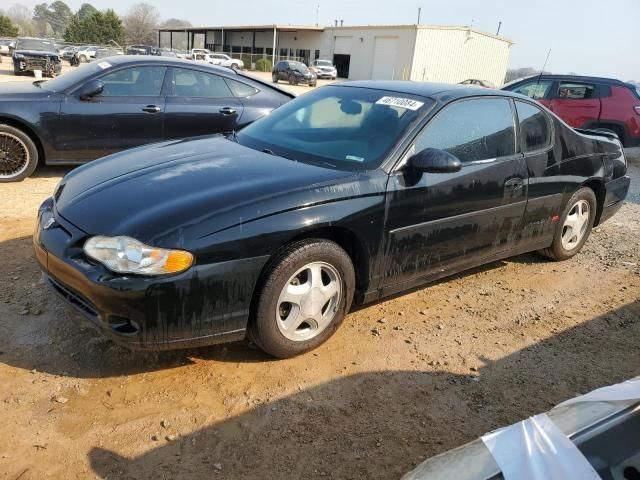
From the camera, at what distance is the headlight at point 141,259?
2590 millimetres

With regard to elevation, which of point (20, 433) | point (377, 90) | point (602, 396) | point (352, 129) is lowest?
point (20, 433)

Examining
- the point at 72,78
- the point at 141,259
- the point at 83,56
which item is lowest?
the point at 83,56

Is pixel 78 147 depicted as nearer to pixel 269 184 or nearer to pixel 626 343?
pixel 269 184

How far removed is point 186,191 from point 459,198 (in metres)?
1.84

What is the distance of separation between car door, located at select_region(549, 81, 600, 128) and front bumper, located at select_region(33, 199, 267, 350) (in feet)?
33.5

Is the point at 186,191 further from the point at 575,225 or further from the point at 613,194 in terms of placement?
the point at 613,194

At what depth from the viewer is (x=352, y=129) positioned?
3.68 metres

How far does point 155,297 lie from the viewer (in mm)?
Result: 2586

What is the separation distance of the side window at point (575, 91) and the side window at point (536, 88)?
0.27 m

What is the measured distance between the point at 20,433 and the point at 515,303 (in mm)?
3420

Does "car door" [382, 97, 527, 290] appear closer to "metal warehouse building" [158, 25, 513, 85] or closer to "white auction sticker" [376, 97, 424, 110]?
"white auction sticker" [376, 97, 424, 110]

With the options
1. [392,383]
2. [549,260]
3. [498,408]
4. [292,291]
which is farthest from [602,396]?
[549,260]

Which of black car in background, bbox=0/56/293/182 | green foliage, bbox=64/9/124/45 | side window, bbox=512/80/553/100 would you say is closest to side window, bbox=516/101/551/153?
black car in background, bbox=0/56/293/182

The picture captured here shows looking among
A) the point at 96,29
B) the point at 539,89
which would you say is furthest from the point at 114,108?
the point at 96,29
